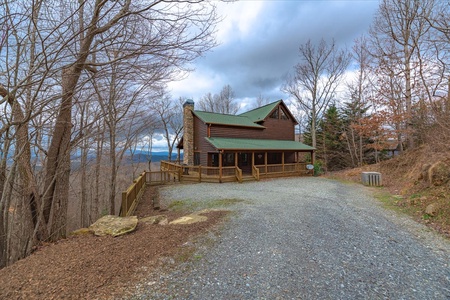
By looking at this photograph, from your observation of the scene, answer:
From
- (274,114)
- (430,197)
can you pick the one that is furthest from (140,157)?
(430,197)

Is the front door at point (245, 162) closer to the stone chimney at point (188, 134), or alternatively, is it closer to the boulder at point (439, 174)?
the stone chimney at point (188, 134)

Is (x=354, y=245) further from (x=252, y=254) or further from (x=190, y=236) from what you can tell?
(x=190, y=236)

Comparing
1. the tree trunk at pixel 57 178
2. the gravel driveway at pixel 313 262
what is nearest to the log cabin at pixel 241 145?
the gravel driveway at pixel 313 262

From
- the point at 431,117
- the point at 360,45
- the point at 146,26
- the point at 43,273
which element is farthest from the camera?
the point at 360,45

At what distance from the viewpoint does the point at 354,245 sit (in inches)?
169

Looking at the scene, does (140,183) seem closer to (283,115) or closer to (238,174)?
(238,174)

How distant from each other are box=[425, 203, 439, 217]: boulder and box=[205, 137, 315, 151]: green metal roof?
33.0ft

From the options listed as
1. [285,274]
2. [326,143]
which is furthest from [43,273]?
[326,143]

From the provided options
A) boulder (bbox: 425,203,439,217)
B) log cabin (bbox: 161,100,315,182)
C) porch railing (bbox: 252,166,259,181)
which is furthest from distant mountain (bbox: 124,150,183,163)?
boulder (bbox: 425,203,439,217)

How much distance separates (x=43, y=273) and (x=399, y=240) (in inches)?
270

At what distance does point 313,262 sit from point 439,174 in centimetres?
739

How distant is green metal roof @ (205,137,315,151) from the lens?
14.9 metres

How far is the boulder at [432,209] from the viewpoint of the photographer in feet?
19.4

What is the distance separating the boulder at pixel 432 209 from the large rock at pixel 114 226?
8.19 m
